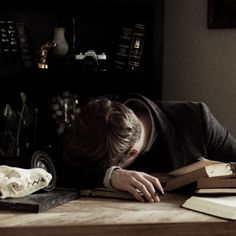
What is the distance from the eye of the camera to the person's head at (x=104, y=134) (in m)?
1.21

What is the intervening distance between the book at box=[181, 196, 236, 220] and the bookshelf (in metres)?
1.25

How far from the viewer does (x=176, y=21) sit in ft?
8.21

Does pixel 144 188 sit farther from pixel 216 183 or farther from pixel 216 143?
pixel 216 143

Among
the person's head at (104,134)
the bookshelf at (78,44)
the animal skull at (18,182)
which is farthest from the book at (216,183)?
the bookshelf at (78,44)

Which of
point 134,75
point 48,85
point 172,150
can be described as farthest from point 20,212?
point 48,85

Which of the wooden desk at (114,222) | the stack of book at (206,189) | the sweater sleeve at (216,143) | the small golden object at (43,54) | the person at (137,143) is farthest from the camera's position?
the small golden object at (43,54)

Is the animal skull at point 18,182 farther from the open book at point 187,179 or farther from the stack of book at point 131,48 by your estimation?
the stack of book at point 131,48

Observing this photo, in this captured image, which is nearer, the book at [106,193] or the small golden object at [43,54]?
the book at [106,193]

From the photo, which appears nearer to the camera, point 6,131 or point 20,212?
point 20,212

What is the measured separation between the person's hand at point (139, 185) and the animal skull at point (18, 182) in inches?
7.2

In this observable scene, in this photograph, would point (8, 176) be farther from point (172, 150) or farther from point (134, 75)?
point (134, 75)

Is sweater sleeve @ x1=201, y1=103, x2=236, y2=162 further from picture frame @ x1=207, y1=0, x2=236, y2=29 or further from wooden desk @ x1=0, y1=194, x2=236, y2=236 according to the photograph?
picture frame @ x1=207, y1=0, x2=236, y2=29

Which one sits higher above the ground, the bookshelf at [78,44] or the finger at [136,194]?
the bookshelf at [78,44]

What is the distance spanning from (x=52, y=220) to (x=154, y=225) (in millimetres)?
176
